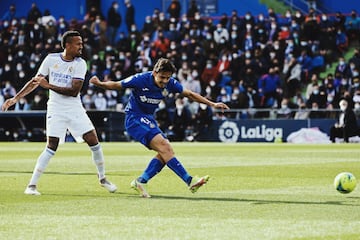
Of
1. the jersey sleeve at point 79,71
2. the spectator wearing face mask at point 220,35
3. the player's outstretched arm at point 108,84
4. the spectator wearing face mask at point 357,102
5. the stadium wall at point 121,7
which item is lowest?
the spectator wearing face mask at point 357,102

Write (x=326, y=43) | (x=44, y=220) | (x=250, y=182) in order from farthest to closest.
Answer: (x=326, y=43)
(x=250, y=182)
(x=44, y=220)

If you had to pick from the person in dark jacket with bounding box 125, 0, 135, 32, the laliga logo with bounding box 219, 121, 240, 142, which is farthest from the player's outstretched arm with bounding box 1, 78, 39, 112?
the person in dark jacket with bounding box 125, 0, 135, 32

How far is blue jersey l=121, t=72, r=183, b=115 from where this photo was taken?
13172mm

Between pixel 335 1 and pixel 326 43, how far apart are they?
6.20 metres

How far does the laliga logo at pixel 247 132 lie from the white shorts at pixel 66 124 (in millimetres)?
23635

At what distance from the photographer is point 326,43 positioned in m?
39.4

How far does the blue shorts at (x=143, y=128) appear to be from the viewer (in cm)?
1320

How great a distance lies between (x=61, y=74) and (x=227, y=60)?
2635cm

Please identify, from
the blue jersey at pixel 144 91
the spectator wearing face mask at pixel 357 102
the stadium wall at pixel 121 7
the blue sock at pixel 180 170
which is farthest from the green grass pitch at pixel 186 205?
the stadium wall at pixel 121 7

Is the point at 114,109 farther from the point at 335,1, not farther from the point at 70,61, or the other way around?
the point at 70,61

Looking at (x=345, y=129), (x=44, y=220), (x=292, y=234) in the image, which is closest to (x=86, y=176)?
(x=44, y=220)

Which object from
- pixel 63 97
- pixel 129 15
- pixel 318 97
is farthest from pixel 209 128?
pixel 63 97

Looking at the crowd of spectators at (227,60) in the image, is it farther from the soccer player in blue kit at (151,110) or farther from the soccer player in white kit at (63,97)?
the soccer player in blue kit at (151,110)

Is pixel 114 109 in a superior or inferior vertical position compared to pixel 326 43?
inferior
